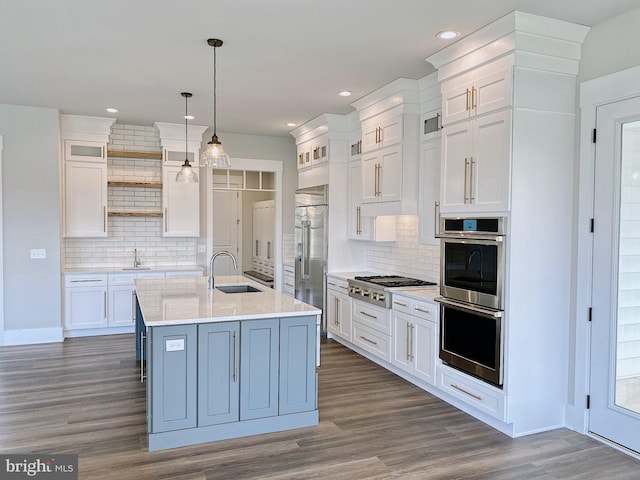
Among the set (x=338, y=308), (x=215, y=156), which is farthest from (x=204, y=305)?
(x=338, y=308)

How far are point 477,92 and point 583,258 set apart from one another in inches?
56.6

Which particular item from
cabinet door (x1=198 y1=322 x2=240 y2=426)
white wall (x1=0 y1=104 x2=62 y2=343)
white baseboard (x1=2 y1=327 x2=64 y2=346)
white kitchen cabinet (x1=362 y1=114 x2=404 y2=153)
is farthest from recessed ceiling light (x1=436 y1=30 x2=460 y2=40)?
white baseboard (x1=2 y1=327 x2=64 y2=346)

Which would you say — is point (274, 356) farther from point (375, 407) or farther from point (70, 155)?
point (70, 155)

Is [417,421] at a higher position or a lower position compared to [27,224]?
lower

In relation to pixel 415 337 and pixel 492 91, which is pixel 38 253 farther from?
pixel 492 91

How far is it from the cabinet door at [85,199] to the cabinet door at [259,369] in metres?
4.01

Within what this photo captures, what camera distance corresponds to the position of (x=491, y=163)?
3.46 meters

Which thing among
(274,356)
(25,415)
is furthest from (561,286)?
(25,415)

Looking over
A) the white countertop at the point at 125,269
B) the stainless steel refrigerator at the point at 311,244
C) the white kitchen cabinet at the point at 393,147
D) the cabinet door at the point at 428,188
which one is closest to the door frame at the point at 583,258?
the cabinet door at the point at 428,188

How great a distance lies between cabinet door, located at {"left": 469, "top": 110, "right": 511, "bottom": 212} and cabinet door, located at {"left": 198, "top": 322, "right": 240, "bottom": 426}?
2.01 m

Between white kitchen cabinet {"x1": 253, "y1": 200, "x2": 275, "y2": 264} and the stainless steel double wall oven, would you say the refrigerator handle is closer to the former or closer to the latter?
white kitchen cabinet {"x1": 253, "y1": 200, "x2": 275, "y2": 264}

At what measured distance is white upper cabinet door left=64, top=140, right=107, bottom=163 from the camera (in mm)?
6297

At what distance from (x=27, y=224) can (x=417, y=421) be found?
5097 mm

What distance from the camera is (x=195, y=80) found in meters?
4.70
